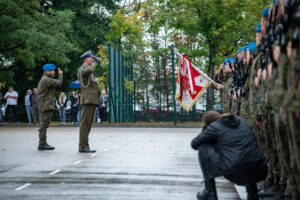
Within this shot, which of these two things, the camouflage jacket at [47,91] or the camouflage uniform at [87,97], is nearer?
the camouflage uniform at [87,97]

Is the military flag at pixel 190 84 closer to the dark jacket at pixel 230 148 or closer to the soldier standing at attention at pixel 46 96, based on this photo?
the soldier standing at attention at pixel 46 96

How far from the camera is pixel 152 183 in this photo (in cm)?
753

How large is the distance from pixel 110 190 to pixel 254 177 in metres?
2.25

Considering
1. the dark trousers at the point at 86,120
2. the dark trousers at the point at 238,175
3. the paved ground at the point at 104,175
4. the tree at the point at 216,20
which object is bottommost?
the paved ground at the point at 104,175

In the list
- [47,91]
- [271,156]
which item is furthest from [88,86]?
[271,156]

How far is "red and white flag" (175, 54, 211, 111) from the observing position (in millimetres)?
12724

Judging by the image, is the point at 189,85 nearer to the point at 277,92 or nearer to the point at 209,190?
the point at 209,190

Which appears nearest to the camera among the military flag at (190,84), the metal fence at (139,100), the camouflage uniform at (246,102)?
the camouflage uniform at (246,102)

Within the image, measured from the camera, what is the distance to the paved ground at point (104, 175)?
672 centimetres

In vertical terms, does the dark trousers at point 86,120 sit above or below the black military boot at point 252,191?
above

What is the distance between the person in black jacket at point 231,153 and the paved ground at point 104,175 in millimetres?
1017

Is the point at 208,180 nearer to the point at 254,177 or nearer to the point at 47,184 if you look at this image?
the point at 254,177

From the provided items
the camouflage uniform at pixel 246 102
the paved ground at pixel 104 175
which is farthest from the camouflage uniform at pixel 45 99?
the camouflage uniform at pixel 246 102

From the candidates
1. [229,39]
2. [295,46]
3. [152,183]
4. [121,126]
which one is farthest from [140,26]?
[295,46]
